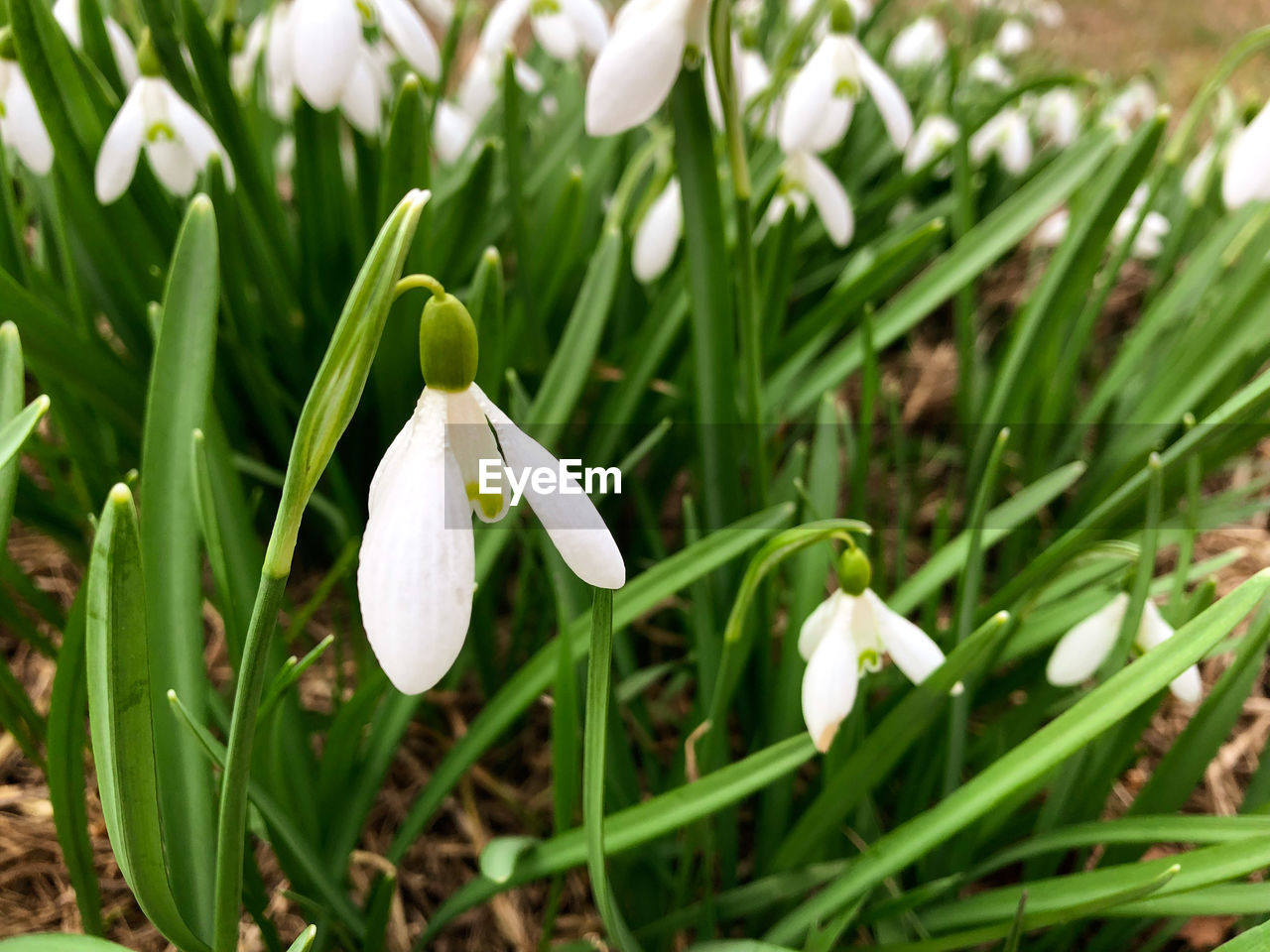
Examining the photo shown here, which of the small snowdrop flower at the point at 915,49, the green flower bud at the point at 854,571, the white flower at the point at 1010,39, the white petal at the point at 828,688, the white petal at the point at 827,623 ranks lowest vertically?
the white petal at the point at 828,688

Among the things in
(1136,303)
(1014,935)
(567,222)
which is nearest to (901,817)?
(1014,935)

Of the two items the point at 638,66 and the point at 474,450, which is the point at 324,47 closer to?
the point at 638,66

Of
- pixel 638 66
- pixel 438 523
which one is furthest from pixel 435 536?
pixel 638 66

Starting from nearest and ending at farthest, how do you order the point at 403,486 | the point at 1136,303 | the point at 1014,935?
the point at 403,486
the point at 1014,935
the point at 1136,303

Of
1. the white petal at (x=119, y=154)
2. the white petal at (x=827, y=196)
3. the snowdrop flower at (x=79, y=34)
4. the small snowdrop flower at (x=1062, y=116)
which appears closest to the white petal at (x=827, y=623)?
the white petal at (x=827, y=196)

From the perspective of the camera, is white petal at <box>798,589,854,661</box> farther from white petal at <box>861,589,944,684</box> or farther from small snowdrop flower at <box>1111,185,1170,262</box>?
small snowdrop flower at <box>1111,185,1170,262</box>

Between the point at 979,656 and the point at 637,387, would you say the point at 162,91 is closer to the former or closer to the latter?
the point at 637,387

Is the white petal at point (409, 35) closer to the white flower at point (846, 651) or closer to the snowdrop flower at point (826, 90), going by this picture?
the snowdrop flower at point (826, 90)
